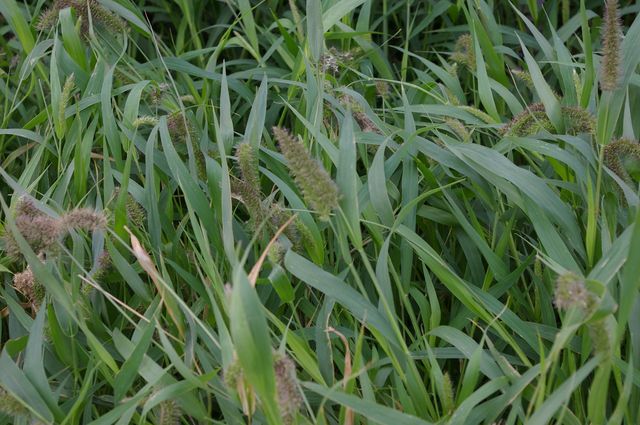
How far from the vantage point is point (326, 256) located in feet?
5.57

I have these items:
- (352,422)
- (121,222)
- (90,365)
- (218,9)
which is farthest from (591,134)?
(218,9)

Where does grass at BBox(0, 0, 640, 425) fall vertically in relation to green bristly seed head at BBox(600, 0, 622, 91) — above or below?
below

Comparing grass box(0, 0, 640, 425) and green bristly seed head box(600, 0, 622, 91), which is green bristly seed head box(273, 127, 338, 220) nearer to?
grass box(0, 0, 640, 425)

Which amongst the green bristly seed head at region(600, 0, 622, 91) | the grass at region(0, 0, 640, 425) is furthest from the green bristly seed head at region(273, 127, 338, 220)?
the green bristly seed head at region(600, 0, 622, 91)

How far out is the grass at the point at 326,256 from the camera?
1274mm

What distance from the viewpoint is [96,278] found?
156 centimetres

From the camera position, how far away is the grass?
127 cm

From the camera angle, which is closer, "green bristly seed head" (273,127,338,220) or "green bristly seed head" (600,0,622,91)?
"green bristly seed head" (273,127,338,220)

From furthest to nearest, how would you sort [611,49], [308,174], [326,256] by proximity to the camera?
[326,256]
[611,49]
[308,174]

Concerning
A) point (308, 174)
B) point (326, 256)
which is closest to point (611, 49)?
point (308, 174)

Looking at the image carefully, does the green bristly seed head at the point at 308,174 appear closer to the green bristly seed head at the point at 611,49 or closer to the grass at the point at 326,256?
the grass at the point at 326,256

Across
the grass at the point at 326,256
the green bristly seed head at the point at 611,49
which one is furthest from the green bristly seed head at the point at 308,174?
the green bristly seed head at the point at 611,49

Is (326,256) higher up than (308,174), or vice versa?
(308,174)

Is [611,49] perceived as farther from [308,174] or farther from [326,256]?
[326,256]
